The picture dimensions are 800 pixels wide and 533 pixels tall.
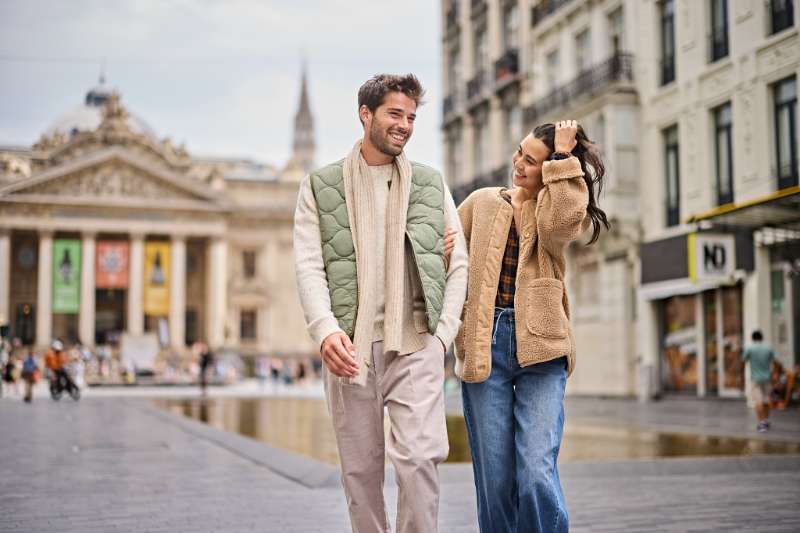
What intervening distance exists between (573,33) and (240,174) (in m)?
59.7

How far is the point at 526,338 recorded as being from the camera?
14.7ft

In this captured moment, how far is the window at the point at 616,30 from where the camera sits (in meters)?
30.0

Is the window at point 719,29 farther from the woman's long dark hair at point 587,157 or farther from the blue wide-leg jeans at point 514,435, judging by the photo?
the blue wide-leg jeans at point 514,435

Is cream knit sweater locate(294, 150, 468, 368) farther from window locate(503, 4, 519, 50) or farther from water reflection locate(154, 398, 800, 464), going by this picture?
window locate(503, 4, 519, 50)

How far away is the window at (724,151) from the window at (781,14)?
97.8 inches

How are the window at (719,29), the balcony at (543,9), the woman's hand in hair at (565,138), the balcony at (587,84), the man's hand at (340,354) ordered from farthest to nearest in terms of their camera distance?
the balcony at (543,9), the balcony at (587,84), the window at (719,29), the woman's hand in hair at (565,138), the man's hand at (340,354)

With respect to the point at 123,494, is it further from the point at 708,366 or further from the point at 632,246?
the point at 632,246

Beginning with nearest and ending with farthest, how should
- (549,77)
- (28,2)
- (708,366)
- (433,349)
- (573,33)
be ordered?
(433,349)
(28,2)
(708,366)
(573,33)
(549,77)

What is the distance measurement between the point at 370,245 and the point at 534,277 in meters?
0.75

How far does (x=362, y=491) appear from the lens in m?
4.34

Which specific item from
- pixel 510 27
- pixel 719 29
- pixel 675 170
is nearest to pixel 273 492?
pixel 719 29

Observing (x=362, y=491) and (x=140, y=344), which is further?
→ (x=140, y=344)

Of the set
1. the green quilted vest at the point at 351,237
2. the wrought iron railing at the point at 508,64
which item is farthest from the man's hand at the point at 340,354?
the wrought iron railing at the point at 508,64

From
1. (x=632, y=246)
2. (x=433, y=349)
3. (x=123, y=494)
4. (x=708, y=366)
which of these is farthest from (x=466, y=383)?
(x=632, y=246)
